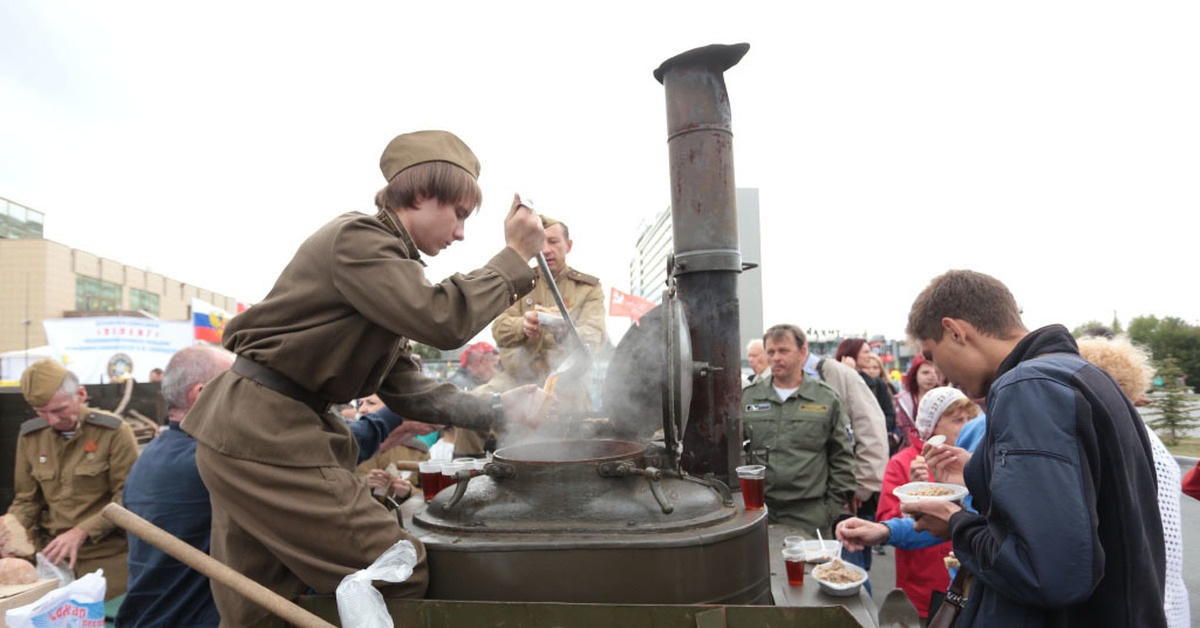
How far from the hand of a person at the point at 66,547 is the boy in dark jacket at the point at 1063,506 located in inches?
199

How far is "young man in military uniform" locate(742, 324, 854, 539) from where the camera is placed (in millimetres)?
→ 4512

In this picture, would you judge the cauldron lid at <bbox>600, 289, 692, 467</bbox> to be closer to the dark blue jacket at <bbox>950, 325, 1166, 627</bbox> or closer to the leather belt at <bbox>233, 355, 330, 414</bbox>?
the dark blue jacket at <bbox>950, 325, 1166, 627</bbox>

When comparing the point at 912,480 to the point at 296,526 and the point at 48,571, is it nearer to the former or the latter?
the point at 296,526

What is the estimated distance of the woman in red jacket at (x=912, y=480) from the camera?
3697 mm

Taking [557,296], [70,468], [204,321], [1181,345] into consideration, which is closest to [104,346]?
[204,321]

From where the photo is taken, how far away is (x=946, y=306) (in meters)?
2.11

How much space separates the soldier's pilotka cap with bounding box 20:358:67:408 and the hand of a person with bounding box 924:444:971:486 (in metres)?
5.56

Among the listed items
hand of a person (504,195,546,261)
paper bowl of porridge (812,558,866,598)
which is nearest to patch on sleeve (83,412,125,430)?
hand of a person (504,195,546,261)

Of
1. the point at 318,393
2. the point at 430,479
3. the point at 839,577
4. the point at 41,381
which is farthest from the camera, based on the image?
the point at 41,381

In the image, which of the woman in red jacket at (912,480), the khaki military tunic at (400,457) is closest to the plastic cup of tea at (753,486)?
the woman in red jacket at (912,480)

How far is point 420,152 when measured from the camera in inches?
86.7

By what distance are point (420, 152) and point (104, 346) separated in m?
13.5

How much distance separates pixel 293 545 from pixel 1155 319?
4401 centimetres

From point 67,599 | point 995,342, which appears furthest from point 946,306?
point 67,599
